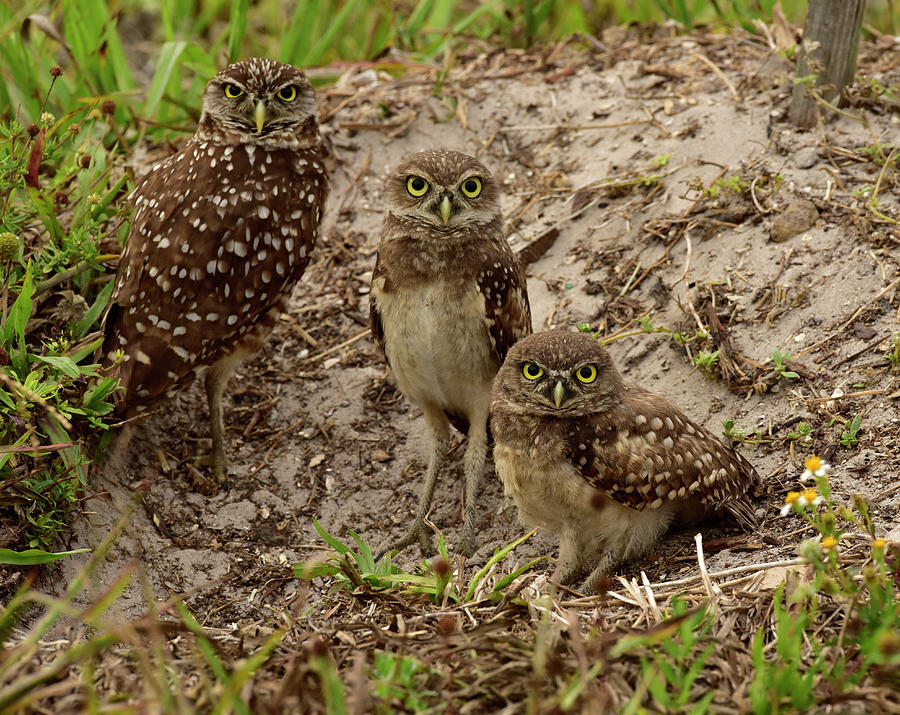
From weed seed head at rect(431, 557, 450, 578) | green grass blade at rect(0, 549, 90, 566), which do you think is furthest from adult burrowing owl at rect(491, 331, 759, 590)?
green grass blade at rect(0, 549, 90, 566)

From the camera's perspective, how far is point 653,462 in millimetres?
3645

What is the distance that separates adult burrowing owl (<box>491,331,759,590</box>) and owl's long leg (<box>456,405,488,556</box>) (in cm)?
55

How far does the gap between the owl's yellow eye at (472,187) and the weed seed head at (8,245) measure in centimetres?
185

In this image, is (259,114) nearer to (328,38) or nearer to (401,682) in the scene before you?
(328,38)

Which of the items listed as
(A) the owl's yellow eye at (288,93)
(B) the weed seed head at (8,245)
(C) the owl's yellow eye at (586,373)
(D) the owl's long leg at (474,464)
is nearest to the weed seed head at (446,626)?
(C) the owl's yellow eye at (586,373)

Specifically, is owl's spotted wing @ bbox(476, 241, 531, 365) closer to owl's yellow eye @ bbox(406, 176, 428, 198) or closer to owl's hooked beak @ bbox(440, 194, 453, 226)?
owl's hooked beak @ bbox(440, 194, 453, 226)

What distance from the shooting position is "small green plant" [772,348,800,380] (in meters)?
4.05

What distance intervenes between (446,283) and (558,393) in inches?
30.6

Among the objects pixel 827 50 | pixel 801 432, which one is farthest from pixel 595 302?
pixel 827 50

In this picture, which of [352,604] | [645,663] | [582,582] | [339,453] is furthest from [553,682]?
[339,453]

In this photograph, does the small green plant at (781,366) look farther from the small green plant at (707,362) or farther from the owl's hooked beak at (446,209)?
the owl's hooked beak at (446,209)

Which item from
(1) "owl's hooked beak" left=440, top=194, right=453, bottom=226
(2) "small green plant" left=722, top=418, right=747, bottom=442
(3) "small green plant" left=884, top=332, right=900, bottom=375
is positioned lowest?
(2) "small green plant" left=722, top=418, right=747, bottom=442

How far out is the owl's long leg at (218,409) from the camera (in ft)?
15.1

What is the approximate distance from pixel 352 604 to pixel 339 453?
1.46 metres
